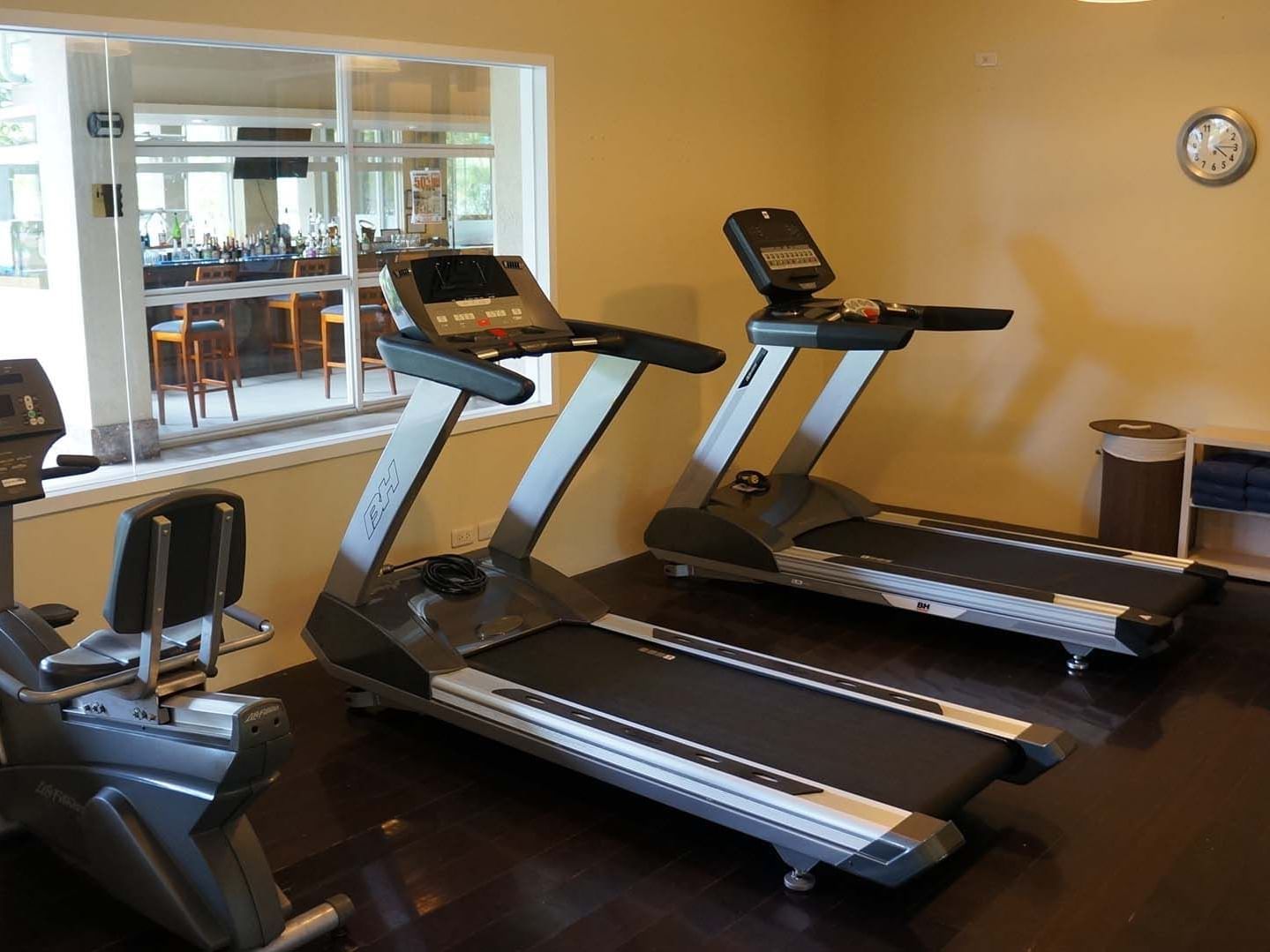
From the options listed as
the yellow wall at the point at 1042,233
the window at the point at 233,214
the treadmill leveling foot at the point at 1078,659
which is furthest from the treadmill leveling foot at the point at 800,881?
the yellow wall at the point at 1042,233

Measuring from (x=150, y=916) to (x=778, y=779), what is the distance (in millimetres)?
1449

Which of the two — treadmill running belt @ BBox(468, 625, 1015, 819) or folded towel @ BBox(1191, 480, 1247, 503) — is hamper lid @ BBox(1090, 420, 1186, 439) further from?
treadmill running belt @ BBox(468, 625, 1015, 819)

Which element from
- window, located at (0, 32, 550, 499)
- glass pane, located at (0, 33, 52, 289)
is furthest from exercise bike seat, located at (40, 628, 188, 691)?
glass pane, located at (0, 33, 52, 289)

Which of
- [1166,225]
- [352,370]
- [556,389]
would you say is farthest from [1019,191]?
[352,370]

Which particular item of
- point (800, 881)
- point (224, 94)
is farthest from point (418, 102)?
point (800, 881)

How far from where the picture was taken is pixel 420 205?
4.91m

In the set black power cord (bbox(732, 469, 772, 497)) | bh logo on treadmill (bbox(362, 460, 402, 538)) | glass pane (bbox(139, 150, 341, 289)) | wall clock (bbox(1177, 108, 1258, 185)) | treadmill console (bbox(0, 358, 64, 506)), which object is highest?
wall clock (bbox(1177, 108, 1258, 185))

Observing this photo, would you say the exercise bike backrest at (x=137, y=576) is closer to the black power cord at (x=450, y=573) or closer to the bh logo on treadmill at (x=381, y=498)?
the bh logo on treadmill at (x=381, y=498)

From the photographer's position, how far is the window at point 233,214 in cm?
374

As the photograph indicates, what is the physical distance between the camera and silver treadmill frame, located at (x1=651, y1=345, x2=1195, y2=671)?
4320mm

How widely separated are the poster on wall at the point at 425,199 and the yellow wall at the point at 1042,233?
241cm

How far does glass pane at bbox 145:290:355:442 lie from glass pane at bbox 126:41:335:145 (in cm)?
57

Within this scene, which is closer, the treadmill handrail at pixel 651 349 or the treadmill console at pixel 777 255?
the treadmill handrail at pixel 651 349

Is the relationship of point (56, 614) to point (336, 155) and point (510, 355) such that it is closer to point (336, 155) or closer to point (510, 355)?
point (510, 355)
